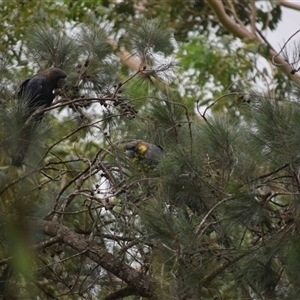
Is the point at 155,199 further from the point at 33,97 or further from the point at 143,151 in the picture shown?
the point at 33,97

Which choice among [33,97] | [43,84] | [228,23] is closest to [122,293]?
[33,97]

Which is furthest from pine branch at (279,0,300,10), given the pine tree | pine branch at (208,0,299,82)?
the pine tree

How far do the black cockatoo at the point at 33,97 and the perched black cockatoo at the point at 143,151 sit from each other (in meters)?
0.32

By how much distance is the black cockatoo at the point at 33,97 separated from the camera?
2.67m

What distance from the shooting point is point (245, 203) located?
7.70ft

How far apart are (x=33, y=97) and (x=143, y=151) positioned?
47 centimetres

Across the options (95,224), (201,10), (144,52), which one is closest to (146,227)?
(95,224)

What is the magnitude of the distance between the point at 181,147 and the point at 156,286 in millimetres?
401

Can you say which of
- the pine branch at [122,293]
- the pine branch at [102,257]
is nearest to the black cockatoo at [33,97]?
the pine branch at [102,257]

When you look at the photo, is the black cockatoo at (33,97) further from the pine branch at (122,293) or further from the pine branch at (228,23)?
the pine branch at (228,23)

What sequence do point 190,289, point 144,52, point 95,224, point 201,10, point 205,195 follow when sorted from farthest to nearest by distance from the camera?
point 201,10
point 144,52
point 95,224
point 205,195
point 190,289

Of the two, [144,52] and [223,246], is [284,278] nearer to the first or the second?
[223,246]

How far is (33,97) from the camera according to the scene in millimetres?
3035

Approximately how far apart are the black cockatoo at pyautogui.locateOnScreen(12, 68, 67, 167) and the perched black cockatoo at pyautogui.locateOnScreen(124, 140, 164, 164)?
0.32m
